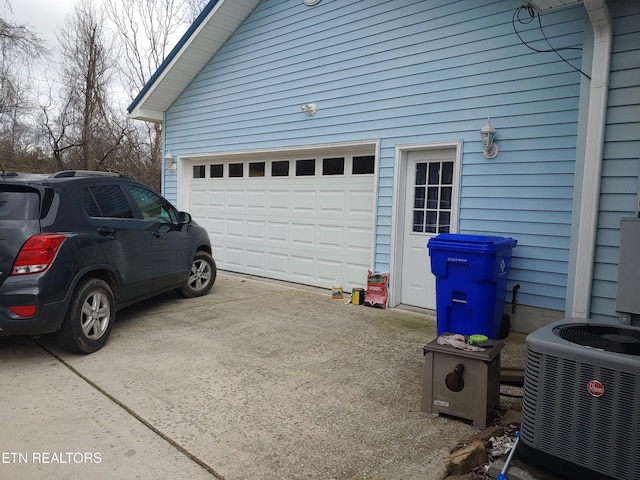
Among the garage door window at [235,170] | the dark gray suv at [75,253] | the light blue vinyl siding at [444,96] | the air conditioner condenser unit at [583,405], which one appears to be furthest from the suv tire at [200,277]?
the air conditioner condenser unit at [583,405]

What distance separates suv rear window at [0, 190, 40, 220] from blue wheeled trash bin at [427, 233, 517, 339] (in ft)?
12.4

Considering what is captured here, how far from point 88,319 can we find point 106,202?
1230 mm

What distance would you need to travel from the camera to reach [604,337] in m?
2.44

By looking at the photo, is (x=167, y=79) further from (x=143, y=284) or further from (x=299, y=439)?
(x=299, y=439)

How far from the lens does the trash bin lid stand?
15.3 feet

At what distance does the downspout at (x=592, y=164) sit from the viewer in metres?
3.95

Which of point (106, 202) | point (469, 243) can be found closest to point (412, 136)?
point (469, 243)

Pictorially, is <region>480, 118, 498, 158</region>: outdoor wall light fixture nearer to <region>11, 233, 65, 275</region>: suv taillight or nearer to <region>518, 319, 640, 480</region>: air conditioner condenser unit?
<region>518, 319, 640, 480</region>: air conditioner condenser unit

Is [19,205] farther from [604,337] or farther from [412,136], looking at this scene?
[412,136]

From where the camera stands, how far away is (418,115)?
6148 mm

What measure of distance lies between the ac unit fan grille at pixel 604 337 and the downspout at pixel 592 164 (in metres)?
1.54

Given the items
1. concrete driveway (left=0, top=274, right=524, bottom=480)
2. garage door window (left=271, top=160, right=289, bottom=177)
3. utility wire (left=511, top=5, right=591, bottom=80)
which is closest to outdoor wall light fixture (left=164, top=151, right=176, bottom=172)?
garage door window (left=271, top=160, right=289, bottom=177)

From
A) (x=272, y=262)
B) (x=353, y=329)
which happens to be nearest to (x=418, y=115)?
(x=353, y=329)

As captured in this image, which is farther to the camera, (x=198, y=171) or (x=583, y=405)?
(x=198, y=171)
